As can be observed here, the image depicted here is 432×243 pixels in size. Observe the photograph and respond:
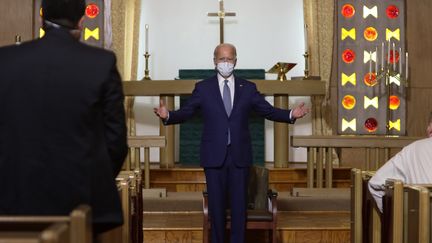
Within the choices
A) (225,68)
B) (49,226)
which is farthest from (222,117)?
(49,226)

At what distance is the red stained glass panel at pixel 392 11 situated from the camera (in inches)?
376

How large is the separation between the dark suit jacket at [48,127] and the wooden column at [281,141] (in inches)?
226

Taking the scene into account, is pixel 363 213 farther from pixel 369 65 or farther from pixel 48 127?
pixel 369 65

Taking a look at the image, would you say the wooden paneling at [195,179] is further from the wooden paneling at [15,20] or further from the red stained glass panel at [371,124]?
the wooden paneling at [15,20]

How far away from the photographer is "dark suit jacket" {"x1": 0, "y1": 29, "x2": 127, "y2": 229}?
2592mm

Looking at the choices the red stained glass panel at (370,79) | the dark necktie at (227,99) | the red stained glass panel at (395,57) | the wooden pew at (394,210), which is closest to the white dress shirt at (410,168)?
the wooden pew at (394,210)

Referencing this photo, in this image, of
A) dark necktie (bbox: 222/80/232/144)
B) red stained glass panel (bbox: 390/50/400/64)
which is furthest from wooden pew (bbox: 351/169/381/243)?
red stained glass panel (bbox: 390/50/400/64)

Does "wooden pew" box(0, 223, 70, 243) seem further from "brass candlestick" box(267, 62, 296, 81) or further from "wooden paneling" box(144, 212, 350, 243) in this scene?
"brass candlestick" box(267, 62, 296, 81)

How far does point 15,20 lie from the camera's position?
30.8 feet

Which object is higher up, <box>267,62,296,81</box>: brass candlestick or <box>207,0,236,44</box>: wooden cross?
<box>207,0,236,44</box>: wooden cross

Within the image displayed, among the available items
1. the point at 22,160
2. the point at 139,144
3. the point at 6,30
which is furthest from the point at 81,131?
the point at 6,30

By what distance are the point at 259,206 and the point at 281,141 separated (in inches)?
107

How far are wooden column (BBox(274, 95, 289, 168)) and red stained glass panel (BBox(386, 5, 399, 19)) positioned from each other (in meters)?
2.14

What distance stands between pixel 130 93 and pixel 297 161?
2.52 m
